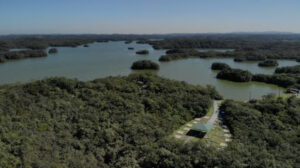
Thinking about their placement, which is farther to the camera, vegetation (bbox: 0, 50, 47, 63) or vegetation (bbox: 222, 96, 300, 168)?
vegetation (bbox: 0, 50, 47, 63)

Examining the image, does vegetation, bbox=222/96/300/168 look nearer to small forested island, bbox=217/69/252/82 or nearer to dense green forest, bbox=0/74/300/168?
dense green forest, bbox=0/74/300/168

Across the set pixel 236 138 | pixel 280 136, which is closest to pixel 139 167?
pixel 236 138

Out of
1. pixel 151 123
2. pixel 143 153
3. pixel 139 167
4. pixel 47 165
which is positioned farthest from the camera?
pixel 151 123

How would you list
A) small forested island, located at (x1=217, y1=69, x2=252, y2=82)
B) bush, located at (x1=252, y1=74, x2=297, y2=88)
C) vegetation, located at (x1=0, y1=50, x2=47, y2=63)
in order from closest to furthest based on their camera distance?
bush, located at (x1=252, y1=74, x2=297, y2=88)
small forested island, located at (x1=217, y1=69, x2=252, y2=82)
vegetation, located at (x1=0, y1=50, x2=47, y2=63)

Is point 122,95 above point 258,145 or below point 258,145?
above

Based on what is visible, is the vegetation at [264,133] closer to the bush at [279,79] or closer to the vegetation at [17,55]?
the bush at [279,79]

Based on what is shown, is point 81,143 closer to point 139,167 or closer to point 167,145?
point 139,167

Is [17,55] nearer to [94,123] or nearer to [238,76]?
[238,76]

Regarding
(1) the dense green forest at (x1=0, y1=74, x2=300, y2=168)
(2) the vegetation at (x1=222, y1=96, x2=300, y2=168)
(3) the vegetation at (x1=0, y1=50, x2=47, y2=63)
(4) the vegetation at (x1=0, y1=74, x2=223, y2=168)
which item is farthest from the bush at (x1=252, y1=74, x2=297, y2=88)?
(3) the vegetation at (x1=0, y1=50, x2=47, y2=63)
